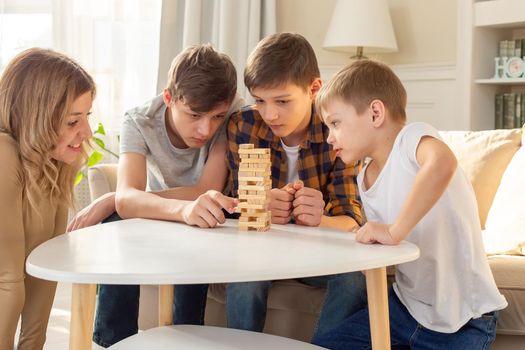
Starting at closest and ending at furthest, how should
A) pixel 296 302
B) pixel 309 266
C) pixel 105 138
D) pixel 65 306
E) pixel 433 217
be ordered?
pixel 309 266 → pixel 433 217 → pixel 296 302 → pixel 65 306 → pixel 105 138

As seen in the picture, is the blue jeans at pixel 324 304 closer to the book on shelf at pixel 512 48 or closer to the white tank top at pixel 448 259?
the white tank top at pixel 448 259

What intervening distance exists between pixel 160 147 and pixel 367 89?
76 cm

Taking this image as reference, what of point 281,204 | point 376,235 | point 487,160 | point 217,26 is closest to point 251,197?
point 281,204

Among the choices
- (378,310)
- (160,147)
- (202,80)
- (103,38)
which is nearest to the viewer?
(378,310)

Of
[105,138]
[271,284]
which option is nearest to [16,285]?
[271,284]

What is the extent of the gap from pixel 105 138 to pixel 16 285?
8.67 feet

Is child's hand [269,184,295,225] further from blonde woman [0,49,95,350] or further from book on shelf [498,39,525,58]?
book on shelf [498,39,525,58]

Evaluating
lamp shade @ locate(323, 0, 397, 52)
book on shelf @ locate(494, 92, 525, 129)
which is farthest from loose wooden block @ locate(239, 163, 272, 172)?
book on shelf @ locate(494, 92, 525, 129)

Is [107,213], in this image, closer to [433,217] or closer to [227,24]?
[433,217]

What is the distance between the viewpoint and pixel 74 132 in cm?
187

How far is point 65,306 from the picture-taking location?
132 inches

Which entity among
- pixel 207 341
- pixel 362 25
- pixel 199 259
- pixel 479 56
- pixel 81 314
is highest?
pixel 362 25

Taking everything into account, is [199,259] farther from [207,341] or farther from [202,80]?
[202,80]

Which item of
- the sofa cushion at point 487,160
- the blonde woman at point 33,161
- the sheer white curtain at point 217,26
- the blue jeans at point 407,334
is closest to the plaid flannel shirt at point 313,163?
the blue jeans at point 407,334
